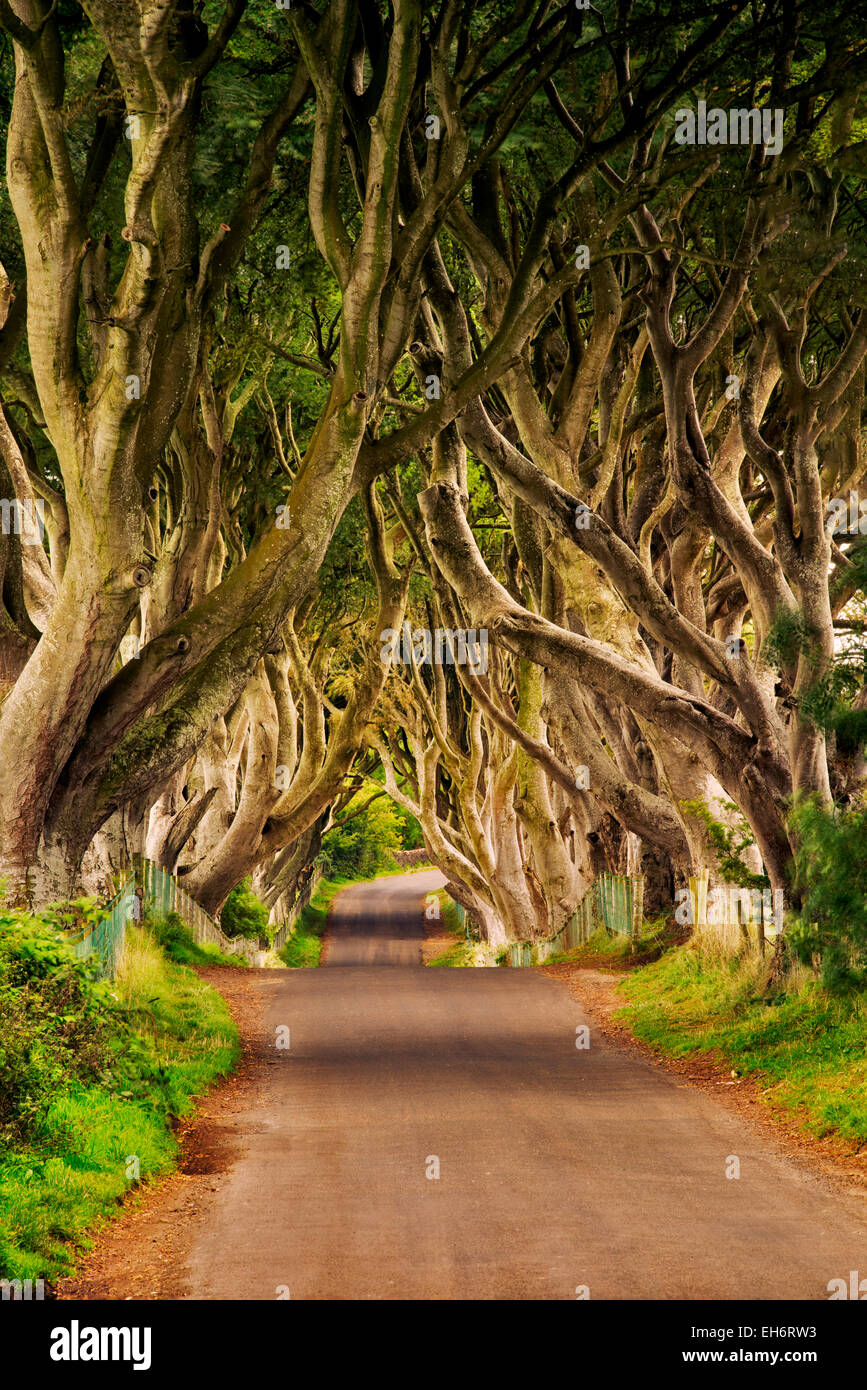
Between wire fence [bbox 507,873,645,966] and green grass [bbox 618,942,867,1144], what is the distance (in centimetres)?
316

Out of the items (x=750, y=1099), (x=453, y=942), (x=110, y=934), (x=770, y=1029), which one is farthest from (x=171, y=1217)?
(x=453, y=942)

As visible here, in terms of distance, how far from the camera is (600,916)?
21766 mm

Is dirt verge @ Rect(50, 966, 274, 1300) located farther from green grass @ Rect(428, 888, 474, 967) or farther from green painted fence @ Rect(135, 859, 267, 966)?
green grass @ Rect(428, 888, 474, 967)

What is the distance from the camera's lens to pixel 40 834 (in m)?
10.2

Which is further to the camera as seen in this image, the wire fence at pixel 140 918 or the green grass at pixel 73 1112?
the wire fence at pixel 140 918

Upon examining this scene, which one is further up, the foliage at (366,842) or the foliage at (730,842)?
the foliage at (730,842)

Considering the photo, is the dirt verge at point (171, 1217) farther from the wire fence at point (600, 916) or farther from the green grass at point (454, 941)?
the green grass at point (454, 941)

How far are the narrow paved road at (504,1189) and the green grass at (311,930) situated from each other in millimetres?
10907

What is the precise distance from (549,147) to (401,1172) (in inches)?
410

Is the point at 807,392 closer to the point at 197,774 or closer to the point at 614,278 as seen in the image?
the point at 614,278

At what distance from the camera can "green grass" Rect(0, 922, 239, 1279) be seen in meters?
6.64

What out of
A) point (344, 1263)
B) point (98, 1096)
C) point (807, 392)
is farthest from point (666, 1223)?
point (807, 392)

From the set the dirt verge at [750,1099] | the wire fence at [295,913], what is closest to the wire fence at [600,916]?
the dirt verge at [750,1099]

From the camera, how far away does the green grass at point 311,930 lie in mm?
37031
